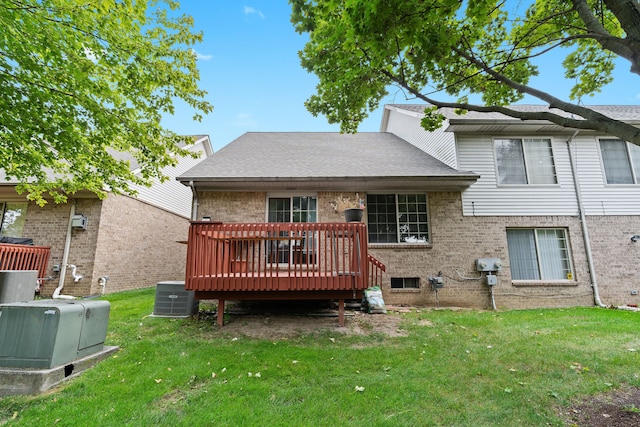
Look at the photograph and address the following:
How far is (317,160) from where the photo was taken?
29.8ft

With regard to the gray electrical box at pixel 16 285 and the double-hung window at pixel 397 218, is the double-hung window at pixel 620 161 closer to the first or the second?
the double-hung window at pixel 397 218

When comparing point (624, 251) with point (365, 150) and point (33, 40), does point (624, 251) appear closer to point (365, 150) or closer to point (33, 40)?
point (365, 150)

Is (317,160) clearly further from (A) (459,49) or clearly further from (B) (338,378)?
(B) (338,378)

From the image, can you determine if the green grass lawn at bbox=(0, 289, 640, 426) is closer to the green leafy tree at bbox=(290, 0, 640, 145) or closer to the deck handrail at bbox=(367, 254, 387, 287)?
the deck handrail at bbox=(367, 254, 387, 287)

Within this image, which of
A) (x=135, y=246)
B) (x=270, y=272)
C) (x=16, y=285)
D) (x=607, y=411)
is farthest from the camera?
(x=135, y=246)

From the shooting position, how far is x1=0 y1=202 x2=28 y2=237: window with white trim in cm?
900

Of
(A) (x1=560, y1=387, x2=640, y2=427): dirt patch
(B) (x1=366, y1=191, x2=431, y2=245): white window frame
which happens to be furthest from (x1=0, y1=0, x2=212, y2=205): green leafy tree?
(A) (x1=560, y1=387, x2=640, y2=427): dirt patch

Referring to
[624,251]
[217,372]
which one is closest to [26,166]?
[217,372]

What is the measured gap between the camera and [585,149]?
28.2 ft

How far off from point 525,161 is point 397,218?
4.20 m

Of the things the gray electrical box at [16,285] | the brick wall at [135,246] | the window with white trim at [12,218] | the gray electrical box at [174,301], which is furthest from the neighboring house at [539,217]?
the window with white trim at [12,218]

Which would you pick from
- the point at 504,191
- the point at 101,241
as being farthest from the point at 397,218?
the point at 101,241

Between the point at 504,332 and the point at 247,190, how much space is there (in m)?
6.59

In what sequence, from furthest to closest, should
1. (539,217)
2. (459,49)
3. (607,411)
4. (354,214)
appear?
1. (539,217)
2. (354,214)
3. (459,49)
4. (607,411)
